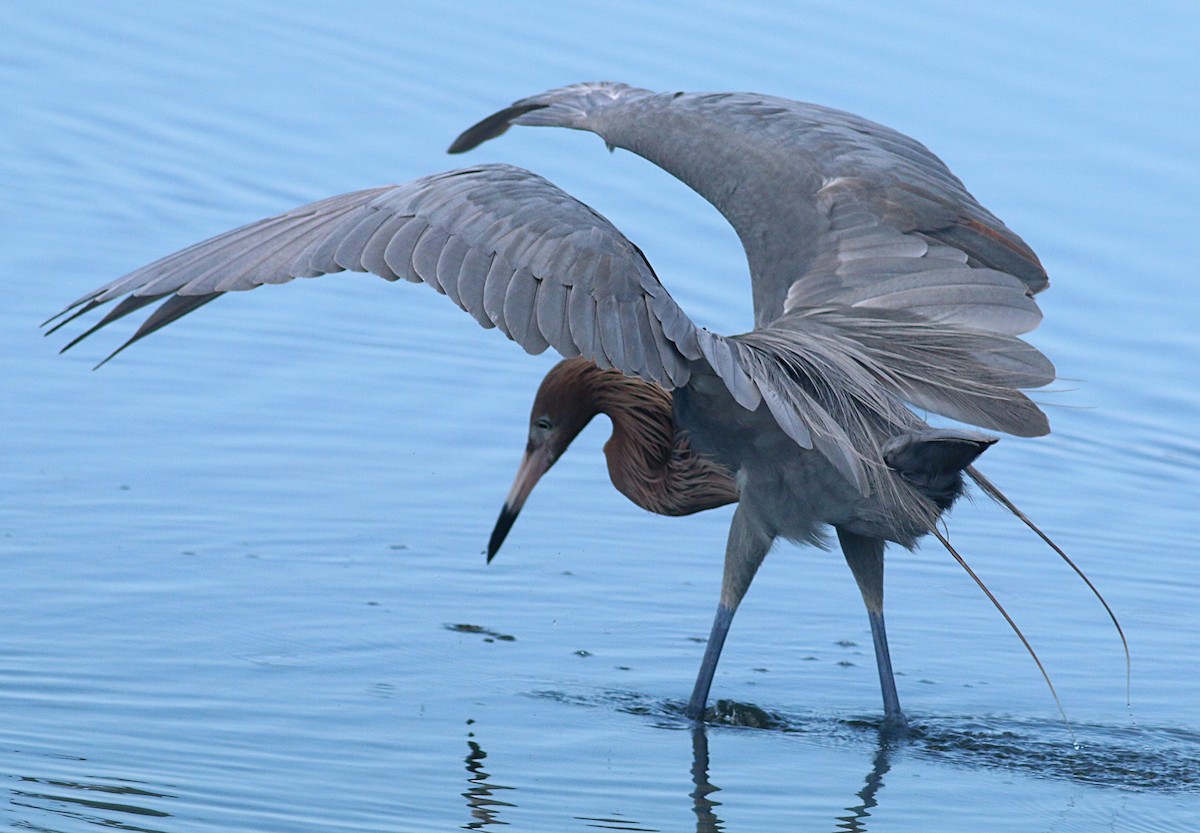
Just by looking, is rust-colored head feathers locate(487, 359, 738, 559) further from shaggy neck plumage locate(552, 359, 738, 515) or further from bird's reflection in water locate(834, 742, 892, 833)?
bird's reflection in water locate(834, 742, 892, 833)

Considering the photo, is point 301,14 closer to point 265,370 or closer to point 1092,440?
point 265,370

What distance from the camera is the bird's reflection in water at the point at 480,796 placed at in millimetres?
4949

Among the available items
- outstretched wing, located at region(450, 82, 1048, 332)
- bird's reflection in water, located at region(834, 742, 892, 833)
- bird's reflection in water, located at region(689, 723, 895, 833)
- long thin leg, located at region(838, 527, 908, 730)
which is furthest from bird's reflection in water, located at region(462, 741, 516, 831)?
outstretched wing, located at region(450, 82, 1048, 332)

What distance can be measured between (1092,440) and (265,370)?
3462 millimetres

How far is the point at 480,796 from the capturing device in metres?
5.11

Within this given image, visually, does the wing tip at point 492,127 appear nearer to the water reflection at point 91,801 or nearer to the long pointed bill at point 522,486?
the long pointed bill at point 522,486

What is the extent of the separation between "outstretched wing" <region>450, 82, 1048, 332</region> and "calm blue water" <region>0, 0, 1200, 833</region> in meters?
1.16

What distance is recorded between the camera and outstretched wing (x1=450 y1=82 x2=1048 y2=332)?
6.06 m

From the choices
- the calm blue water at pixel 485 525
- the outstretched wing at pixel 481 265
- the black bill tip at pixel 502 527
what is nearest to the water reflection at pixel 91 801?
the calm blue water at pixel 485 525

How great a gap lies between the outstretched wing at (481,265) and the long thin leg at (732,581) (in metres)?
0.89

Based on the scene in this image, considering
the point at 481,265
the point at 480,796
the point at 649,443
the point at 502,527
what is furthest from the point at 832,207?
the point at 480,796

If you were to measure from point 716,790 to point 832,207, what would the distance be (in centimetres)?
196

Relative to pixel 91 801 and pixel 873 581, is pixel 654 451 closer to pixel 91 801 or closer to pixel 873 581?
pixel 873 581

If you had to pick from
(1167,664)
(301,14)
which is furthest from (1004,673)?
(301,14)
